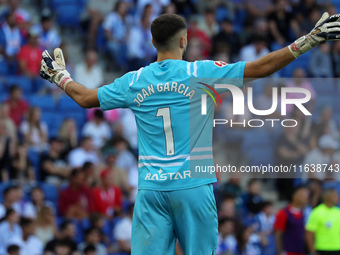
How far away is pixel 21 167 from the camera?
11906mm

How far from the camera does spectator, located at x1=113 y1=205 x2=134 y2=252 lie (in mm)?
11461

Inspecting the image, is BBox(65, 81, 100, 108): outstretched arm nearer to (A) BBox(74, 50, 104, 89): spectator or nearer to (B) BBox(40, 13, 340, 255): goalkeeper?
(B) BBox(40, 13, 340, 255): goalkeeper

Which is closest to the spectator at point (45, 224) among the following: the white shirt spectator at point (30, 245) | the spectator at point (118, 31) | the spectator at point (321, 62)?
the white shirt spectator at point (30, 245)

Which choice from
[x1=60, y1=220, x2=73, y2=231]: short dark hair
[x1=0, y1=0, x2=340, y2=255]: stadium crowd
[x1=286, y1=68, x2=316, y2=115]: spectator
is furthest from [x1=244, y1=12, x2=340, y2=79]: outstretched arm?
[x1=60, y1=220, x2=73, y2=231]: short dark hair

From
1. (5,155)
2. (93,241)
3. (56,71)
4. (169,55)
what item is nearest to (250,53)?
(5,155)

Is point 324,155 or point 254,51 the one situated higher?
point 254,51

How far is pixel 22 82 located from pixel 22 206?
353 centimetres

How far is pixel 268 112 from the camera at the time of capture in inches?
222

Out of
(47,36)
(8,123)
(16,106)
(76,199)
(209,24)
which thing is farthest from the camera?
(209,24)

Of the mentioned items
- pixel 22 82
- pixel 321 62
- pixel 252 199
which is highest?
pixel 321 62

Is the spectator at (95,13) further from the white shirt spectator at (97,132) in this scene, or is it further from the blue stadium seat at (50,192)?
the blue stadium seat at (50,192)

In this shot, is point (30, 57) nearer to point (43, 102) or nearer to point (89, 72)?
point (43, 102)

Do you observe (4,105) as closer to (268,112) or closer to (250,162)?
(250,162)

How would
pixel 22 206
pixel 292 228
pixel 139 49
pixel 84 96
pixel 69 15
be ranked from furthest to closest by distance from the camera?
pixel 69 15
pixel 139 49
pixel 292 228
pixel 22 206
pixel 84 96
